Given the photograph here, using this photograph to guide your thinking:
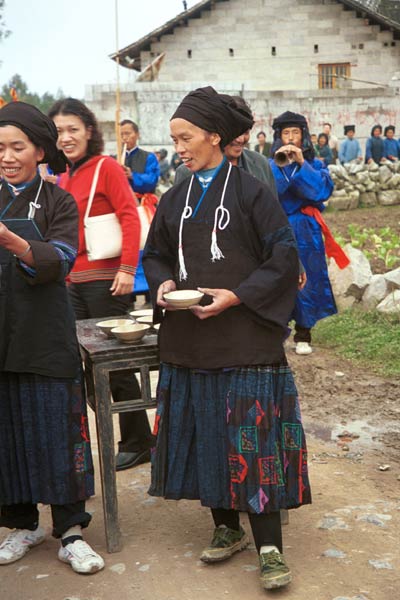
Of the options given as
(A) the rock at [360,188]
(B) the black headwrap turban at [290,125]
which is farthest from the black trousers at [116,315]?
(A) the rock at [360,188]

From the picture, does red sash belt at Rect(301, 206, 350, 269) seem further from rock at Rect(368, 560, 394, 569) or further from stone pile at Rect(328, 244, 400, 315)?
rock at Rect(368, 560, 394, 569)

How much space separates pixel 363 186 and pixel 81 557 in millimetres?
14163

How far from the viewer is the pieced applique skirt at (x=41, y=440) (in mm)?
3131

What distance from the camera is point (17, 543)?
10.8 feet

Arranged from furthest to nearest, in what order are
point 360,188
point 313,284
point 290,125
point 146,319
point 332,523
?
point 360,188 < point 313,284 < point 290,125 < point 146,319 < point 332,523

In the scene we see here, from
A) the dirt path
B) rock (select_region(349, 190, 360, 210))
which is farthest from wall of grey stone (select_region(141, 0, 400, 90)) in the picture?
the dirt path

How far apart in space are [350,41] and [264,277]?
25253 millimetres

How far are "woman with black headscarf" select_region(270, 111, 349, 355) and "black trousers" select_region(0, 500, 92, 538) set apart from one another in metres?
2.98

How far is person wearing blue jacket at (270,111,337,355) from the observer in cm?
545

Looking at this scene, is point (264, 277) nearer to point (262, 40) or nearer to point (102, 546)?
point (102, 546)

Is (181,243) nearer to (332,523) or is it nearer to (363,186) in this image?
(332,523)

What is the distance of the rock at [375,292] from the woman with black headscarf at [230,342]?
4.69 metres

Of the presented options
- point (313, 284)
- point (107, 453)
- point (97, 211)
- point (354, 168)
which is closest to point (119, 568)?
point (107, 453)

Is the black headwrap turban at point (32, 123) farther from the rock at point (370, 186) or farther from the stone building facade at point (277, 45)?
the stone building facade at point (277, 45)
